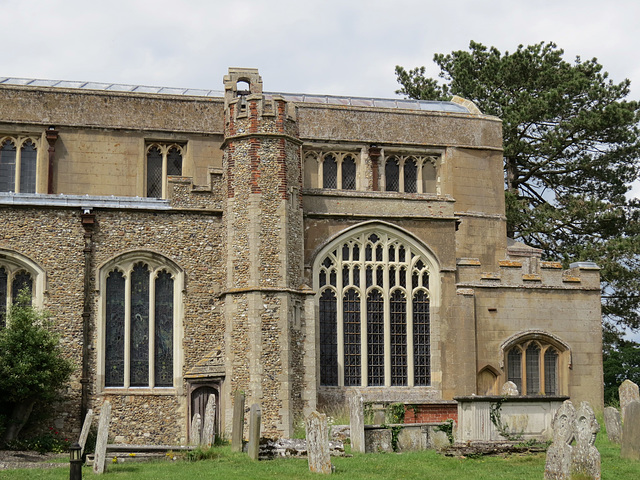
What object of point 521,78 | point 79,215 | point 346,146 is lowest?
point 79,215

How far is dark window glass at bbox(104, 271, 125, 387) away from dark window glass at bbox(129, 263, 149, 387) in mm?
272

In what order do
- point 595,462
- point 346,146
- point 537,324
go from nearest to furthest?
point 595,462 < point 537,324 < point 346,146

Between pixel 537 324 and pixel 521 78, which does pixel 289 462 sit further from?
pixel 521 78

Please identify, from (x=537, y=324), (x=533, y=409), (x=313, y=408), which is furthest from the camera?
(x=537, y=324)

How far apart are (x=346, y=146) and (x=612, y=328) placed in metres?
17.1

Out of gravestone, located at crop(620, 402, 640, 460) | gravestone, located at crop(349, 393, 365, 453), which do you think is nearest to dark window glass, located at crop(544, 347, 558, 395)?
gravestone, located at crop(349, 393, 365, 453)

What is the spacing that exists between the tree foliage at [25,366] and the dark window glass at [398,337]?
9.02 metres

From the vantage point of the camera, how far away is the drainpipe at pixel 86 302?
28.8 meters

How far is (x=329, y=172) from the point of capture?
3544cm

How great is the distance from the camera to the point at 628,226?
45156 millimetres

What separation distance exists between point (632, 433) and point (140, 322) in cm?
1343

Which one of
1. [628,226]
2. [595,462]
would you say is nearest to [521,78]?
[628,226]

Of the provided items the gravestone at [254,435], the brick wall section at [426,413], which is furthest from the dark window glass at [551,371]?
the gravestone at [254,435]

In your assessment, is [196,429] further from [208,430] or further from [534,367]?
[534,367]
